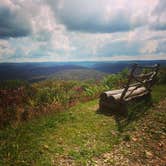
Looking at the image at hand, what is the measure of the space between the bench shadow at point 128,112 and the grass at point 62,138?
5 cm

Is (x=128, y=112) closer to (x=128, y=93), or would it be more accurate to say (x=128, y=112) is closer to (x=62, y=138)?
(x=128, y=93)

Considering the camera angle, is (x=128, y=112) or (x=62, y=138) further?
(x=128, y=112)

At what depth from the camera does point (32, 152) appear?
20.0 feet

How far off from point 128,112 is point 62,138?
393 cm

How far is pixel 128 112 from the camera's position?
9.69 metres

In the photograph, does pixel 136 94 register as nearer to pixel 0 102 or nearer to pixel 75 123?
pixel 75 123

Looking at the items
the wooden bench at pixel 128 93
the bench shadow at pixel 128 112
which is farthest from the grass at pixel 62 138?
the wooden bench at pixel 128 93

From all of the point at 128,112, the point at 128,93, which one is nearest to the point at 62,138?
the point at 128,112

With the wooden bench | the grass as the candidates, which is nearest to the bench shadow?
the grass

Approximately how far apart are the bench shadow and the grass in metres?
0.05

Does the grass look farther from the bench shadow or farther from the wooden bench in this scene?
the wooden bench

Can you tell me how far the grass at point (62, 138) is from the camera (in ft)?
19.2

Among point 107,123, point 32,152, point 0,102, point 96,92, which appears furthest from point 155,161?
point 96,92

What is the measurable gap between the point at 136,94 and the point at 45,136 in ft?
18.8
